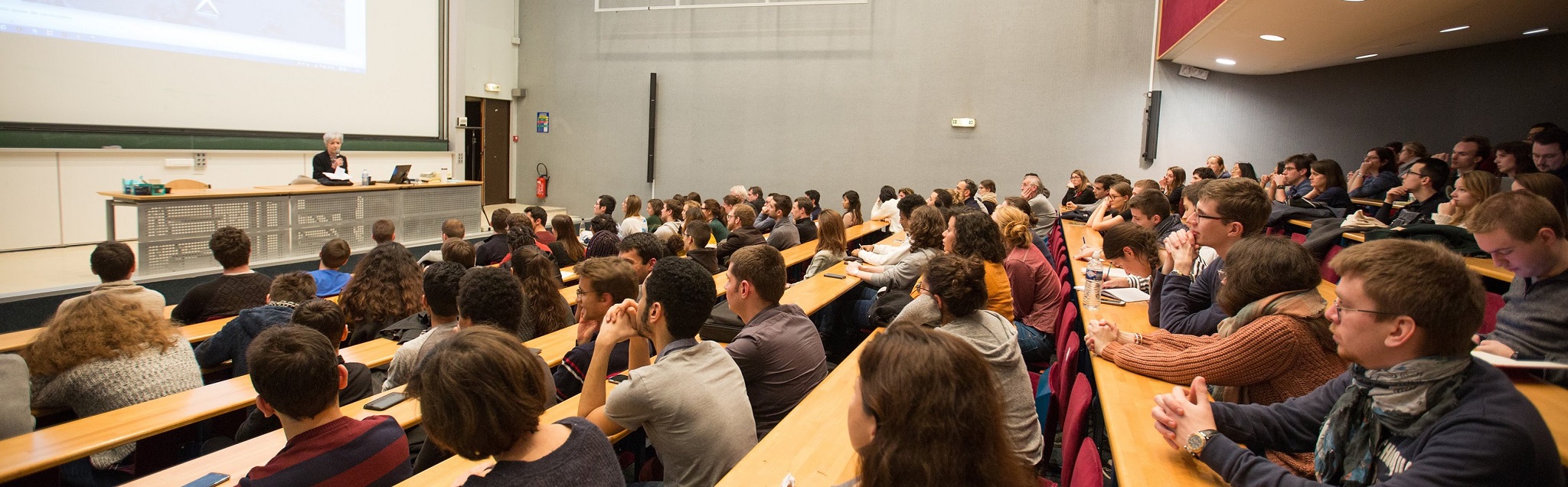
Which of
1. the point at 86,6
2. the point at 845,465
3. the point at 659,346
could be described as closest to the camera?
the point at 845,465

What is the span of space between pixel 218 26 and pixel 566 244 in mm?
5806

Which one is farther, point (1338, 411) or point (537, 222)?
point (537, 222)

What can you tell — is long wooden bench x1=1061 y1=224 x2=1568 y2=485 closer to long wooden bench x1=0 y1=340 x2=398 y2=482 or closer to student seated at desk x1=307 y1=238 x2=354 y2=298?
long wooden bench x1=0 y1=340 x2=398 y2=482

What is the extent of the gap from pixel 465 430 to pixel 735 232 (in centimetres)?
486

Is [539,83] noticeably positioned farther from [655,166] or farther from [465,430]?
[465,430]

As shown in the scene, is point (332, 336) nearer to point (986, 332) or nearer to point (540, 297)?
point (540, 297)

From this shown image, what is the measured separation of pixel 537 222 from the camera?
6531 millimetres

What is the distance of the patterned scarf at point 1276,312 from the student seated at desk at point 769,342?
1.29 meters

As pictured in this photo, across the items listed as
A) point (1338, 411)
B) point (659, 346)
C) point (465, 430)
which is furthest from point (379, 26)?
point (1338, 411)

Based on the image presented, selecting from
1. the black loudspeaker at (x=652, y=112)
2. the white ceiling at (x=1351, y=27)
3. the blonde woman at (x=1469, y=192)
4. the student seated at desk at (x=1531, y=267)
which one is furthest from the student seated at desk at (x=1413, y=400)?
the black loudspeaker at (x=652, y=112)

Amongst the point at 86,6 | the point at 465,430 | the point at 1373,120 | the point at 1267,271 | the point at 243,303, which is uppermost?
the point at 86,6

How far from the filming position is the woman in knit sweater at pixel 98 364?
282cm

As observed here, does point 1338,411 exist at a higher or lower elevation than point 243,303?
higher

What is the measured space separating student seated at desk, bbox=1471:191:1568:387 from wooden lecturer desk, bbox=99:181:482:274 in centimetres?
842
